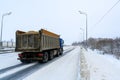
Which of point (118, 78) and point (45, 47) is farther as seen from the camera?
point (45, 47)

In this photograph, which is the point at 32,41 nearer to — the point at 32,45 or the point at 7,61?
the point at 32,45

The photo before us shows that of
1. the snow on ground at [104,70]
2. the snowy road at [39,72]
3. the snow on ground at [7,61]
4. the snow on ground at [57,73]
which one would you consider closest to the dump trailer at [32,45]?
the snow on ground at [7,61]

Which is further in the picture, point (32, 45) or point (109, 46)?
point (109, 46)

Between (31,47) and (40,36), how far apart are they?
4.78 feet

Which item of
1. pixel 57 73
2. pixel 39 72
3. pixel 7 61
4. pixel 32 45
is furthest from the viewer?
pixel 7 61

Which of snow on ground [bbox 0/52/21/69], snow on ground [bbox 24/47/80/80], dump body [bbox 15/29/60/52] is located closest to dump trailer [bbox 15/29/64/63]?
dump body [bbox 15/29/60/52]

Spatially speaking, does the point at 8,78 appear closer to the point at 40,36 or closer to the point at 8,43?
the point at 40,36

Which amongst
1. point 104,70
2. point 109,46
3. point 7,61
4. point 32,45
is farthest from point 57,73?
point 109,46

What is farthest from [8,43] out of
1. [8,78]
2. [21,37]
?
[8,78]

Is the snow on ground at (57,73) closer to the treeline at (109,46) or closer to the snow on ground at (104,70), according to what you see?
the snow on ground at (104,70)

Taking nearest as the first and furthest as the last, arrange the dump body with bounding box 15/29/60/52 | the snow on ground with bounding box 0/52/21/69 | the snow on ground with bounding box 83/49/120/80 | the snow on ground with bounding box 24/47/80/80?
the snow on ground with bounding box 83/49/120/80, the snow on ground with bounding box 24/47/80/80, the snow on ground with bounding box 0/52/21/69, the dump body with bounding box 15/29/60/52

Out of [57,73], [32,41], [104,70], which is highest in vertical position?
[32,41]

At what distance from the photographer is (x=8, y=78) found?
8625mm

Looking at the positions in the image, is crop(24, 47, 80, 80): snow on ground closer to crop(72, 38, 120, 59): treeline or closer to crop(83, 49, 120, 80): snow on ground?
crop(83, 49, 120, 80): snow on ground
